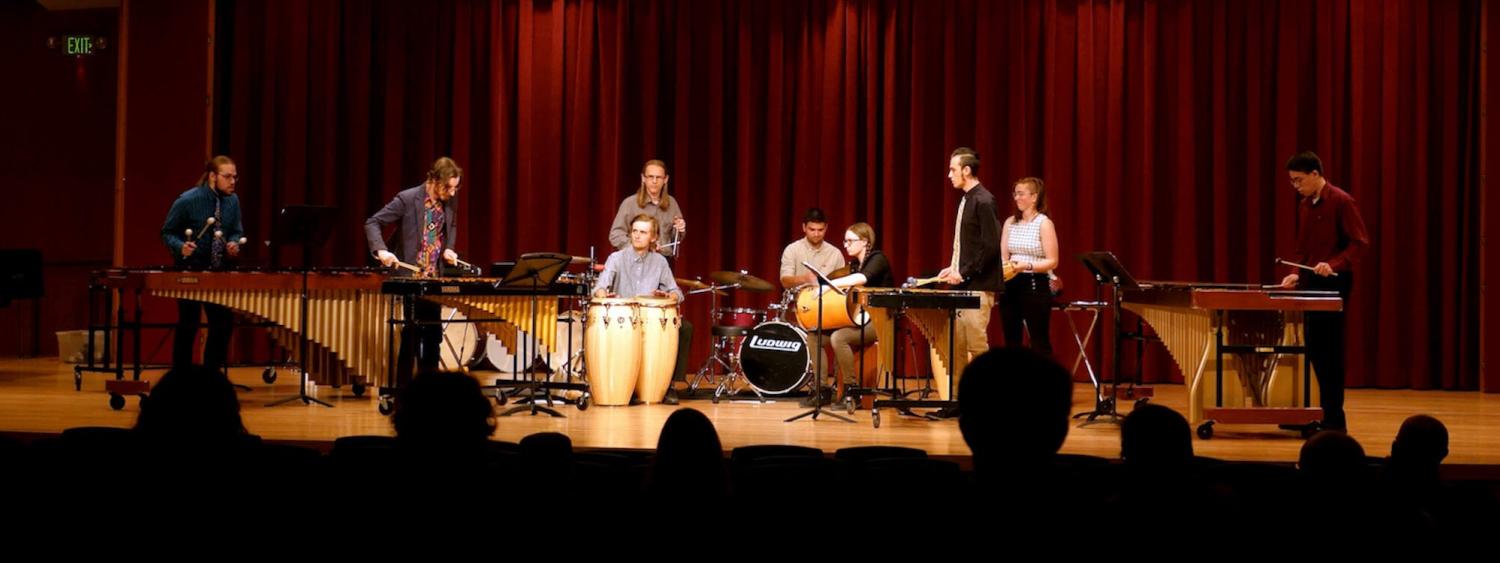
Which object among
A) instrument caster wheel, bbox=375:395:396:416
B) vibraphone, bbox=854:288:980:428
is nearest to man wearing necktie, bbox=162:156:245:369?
instrument caster wheel, bbox=375:395:396:416

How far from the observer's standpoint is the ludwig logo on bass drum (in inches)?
348

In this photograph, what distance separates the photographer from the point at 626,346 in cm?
834

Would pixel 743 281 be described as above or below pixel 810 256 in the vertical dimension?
below

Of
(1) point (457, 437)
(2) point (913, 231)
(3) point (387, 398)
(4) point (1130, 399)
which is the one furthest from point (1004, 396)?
(2) point (913, 231)

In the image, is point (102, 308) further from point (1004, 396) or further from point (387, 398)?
point (1004, 396)

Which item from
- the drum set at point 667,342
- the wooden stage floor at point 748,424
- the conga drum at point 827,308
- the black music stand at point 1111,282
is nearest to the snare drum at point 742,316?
the drum set at point 667,342

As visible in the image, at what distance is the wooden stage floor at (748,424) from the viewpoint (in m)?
6.33

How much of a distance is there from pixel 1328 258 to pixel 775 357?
11.9 ft

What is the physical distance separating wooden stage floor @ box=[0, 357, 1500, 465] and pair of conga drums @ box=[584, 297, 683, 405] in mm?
194

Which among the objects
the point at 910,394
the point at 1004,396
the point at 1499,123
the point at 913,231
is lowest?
the point at 910,394

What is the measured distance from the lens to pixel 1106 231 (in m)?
10.5

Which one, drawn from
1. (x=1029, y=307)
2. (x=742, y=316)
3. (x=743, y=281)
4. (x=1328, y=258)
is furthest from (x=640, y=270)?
(x=1328, y=258)

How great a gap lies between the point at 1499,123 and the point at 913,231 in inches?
179

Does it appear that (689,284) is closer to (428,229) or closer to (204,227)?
(428,229)
